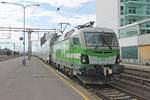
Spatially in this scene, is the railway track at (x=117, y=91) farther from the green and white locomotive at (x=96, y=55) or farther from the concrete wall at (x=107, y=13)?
the concrete wall at (x=107, y=13)

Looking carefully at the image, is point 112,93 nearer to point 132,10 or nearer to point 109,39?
point 109,39

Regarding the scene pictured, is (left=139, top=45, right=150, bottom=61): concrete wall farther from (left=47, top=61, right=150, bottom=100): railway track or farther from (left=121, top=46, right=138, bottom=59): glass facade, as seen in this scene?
(left=47, top=61, right=150, bottom=100): railway track

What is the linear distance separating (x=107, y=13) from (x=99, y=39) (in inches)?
3196

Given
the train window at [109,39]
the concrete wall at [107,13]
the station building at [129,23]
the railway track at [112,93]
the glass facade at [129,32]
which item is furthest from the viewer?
the concrete wall at [107,13]

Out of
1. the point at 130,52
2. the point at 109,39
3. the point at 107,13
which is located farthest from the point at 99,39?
the point at 107,13

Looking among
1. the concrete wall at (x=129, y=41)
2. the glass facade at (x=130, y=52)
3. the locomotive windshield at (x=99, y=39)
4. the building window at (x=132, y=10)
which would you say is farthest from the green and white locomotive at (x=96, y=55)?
the building window at (x=132, y=10)

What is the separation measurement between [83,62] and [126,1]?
2691 inches

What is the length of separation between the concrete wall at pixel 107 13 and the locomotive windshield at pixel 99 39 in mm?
67713

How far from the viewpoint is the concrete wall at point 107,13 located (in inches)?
3579

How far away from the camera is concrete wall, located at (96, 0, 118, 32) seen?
9090cm

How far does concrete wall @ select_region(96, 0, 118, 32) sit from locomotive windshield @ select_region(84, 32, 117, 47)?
222 feet

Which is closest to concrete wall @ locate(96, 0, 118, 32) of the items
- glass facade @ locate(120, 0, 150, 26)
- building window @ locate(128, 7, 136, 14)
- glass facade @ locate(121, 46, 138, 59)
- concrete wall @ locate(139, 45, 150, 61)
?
glass facade @ locate(120, 0, 150, 26)

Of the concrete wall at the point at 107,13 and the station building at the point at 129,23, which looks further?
the concrete wall at the point at 107,13

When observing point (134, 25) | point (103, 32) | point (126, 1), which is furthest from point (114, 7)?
point (103, 32)
